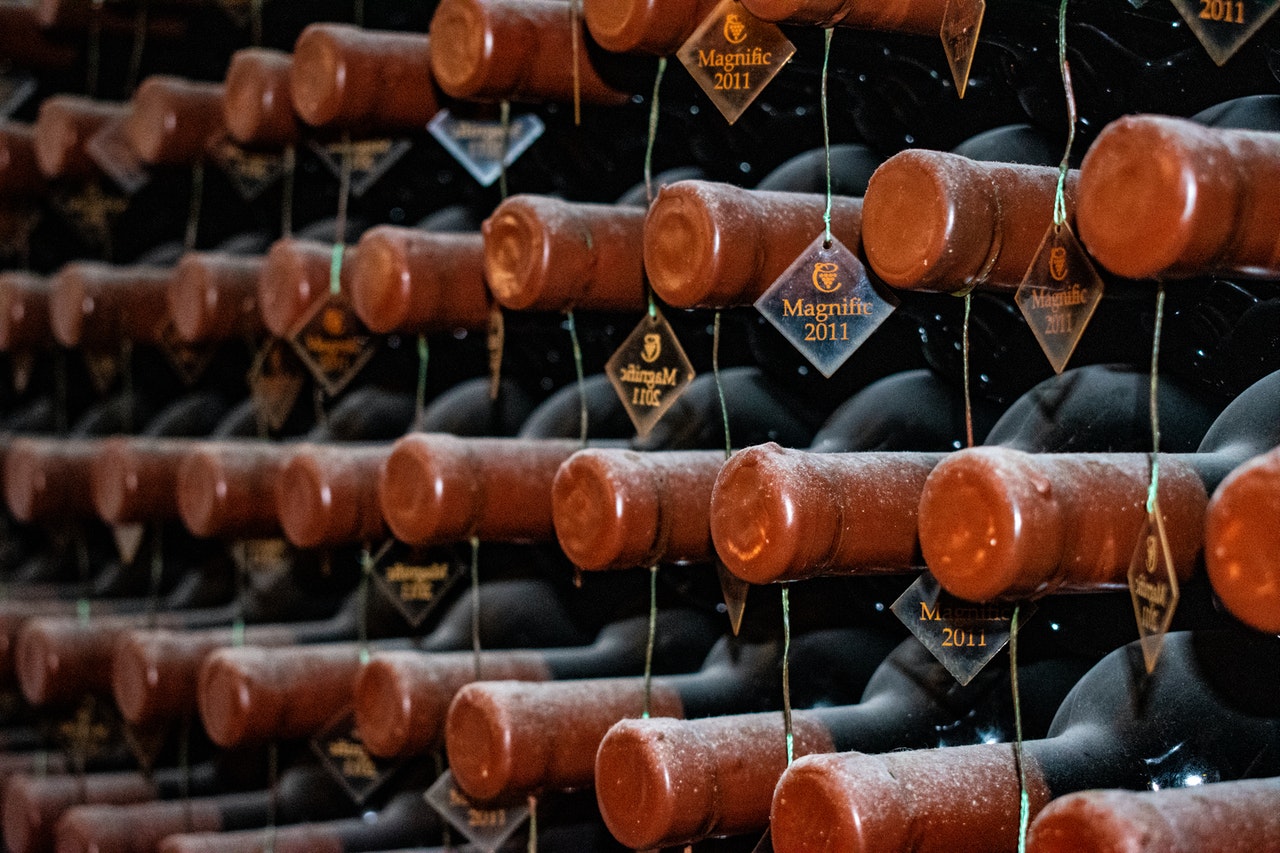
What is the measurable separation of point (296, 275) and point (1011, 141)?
48cm

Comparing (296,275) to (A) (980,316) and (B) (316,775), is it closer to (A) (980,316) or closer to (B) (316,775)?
(B) (316,775)

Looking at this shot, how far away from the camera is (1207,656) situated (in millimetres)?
558

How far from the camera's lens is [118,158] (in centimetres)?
121

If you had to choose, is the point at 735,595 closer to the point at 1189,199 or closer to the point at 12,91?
the point at 1189,199

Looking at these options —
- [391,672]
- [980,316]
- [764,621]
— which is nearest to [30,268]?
[391,672]

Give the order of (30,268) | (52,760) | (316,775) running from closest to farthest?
1. (316,775)
2. (52,760)
3. (30,268)

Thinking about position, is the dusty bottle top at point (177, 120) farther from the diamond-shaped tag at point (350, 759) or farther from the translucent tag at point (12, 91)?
the diamond-shaped tag at point (350, 759)

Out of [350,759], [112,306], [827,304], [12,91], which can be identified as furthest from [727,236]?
[12,91]

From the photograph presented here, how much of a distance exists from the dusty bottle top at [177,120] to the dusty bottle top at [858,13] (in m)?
0.63

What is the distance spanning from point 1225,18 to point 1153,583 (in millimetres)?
180

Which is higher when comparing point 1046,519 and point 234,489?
point 1046,519

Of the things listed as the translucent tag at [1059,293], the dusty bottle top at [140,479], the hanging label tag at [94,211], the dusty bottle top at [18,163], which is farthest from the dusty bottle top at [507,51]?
the dusty bottle top at [18,163]

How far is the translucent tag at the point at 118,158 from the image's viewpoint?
1.20 metres

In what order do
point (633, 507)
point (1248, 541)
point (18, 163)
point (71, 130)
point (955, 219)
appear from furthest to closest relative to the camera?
point (18, 163)
point (71, 130)
point (633, 507)
point (955, 219)
point (1248, 541)
